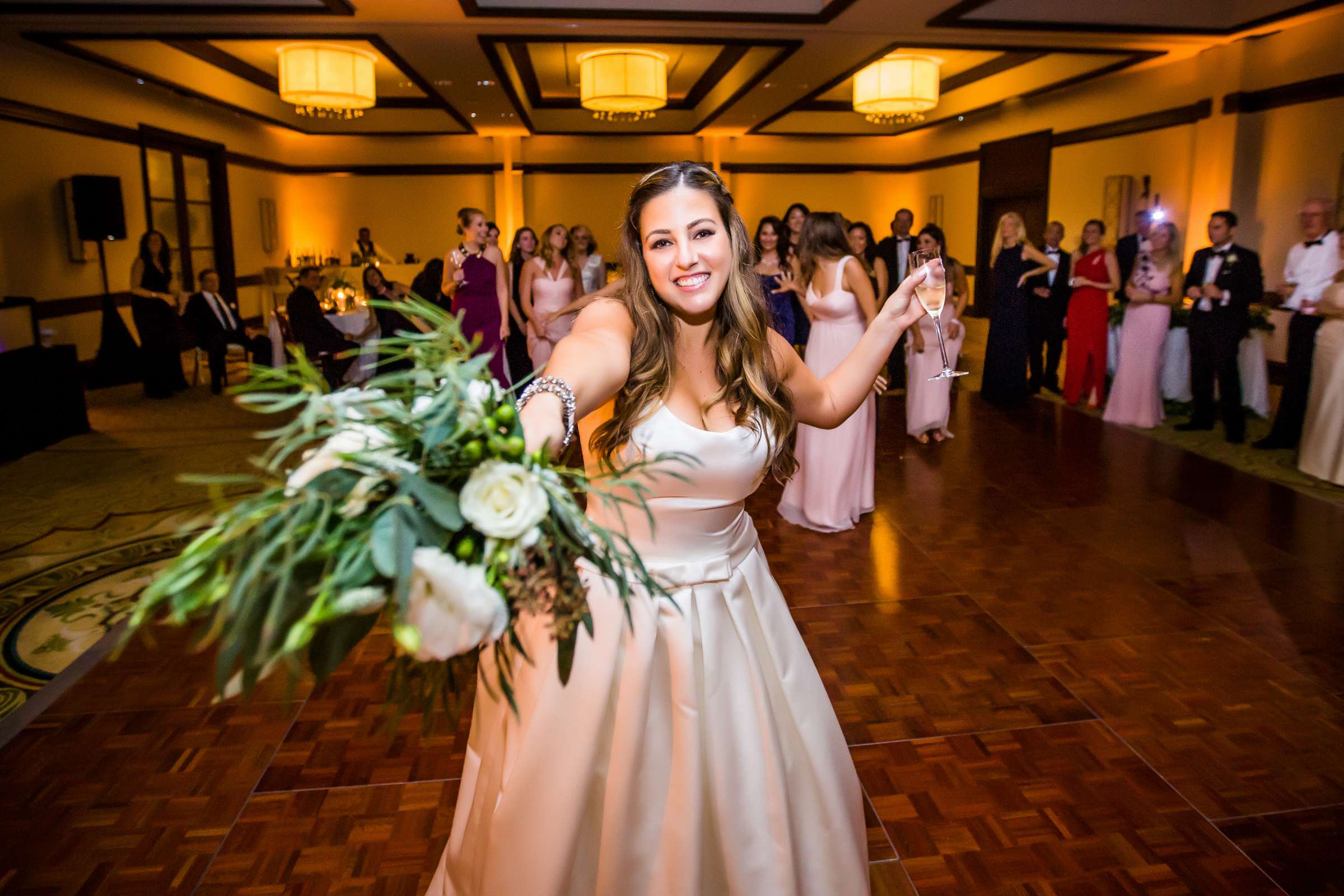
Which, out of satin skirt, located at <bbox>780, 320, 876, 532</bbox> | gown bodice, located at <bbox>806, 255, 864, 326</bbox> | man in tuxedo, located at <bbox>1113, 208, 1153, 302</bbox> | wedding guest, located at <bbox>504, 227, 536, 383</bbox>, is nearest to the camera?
satin skirt, located at <bbox>780, 320, 876, 532</bbox>

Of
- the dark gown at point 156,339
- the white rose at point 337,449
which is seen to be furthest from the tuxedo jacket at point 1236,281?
the dark gown at point 156,339

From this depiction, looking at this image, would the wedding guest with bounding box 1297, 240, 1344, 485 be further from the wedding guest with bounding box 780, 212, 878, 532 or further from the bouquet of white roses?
the bouquet of white roses

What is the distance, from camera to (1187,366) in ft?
26.2

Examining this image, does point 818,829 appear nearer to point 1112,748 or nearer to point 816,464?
point 1112,748

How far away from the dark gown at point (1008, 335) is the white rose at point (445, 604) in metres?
7.64

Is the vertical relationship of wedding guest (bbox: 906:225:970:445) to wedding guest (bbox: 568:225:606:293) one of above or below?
below

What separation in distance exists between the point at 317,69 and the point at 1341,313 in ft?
27.4

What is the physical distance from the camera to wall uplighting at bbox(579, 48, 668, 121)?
9.90 metres

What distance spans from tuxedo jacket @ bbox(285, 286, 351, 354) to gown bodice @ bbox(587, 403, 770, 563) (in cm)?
657

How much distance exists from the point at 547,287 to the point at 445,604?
703 centimetres

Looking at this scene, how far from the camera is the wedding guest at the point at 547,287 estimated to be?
25.2 feet

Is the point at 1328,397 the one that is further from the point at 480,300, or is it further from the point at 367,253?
the point at 367,253

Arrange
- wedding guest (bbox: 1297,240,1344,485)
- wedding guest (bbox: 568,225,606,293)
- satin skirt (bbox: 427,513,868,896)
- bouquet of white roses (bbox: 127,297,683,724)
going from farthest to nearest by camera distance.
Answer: wedding guest (bbox: 568,225,606,293), wedding guest (bbox: 1297,240,1344,485), satin skirt (bbox: 427,513,868,896), bouquet of white roses (bbox: 127,297,683,724)

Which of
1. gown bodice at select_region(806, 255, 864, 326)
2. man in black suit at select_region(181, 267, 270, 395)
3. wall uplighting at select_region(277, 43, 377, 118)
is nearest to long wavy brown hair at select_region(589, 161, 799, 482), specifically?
gown bodice at select_region(806, 255, 864, 326)
